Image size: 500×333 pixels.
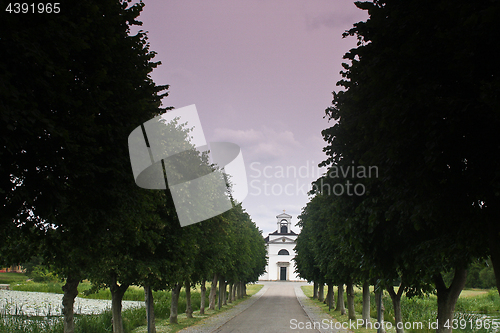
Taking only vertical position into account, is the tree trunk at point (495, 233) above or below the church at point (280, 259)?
above

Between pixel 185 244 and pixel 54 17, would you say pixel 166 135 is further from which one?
pixel 54 17

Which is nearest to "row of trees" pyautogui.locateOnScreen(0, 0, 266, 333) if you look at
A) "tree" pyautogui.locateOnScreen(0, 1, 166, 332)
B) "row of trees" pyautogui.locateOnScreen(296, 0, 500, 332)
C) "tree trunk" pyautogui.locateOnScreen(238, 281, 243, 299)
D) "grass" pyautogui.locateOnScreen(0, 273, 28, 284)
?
"tree" pyautogui.locateOnScreen(0, 1, 166, 332)

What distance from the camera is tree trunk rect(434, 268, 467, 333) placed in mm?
10445

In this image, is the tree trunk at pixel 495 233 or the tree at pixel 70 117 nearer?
the tree at pixel 70 117

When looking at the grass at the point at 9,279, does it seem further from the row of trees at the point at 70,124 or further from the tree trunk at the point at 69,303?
the row of trees at the point at 70,124

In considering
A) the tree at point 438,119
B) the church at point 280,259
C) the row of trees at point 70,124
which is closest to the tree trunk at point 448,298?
the tree at point 438,119

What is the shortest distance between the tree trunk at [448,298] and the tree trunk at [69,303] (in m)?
11.5

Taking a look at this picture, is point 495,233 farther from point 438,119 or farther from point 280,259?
point 280,259

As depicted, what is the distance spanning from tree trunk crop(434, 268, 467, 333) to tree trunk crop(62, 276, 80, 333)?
11535 mm

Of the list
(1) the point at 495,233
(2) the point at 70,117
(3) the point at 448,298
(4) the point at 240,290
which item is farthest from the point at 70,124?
(4) the point at 240,290

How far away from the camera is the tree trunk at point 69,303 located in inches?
520

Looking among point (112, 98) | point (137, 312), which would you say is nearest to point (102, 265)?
point (112, 98)

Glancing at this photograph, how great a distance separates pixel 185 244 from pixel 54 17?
36.7 feet

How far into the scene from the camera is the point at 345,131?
9391mm
